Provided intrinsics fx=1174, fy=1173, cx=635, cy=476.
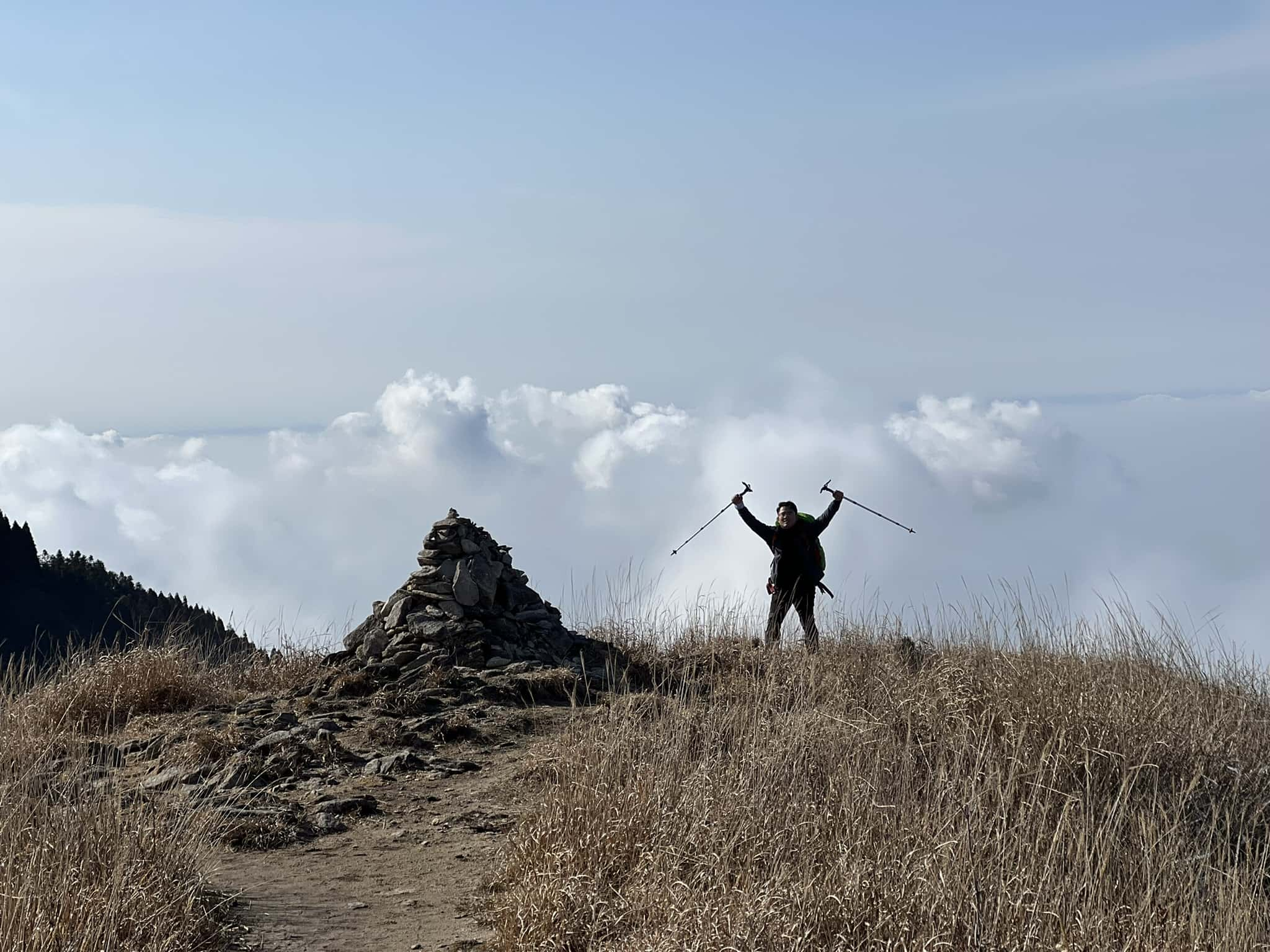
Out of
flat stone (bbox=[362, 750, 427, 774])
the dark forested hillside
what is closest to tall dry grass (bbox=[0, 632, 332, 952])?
flat stone (bbox=[362, 750, 427, 774])

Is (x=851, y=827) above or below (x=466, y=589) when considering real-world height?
below

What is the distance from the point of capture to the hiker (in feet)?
45.7

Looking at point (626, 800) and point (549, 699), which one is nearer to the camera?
point (626, 800)

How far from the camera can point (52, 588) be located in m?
44.3

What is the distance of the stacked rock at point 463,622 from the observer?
43.3 ft

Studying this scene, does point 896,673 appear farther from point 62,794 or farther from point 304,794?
point 62,794

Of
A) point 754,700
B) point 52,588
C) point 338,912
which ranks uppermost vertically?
point 52,588

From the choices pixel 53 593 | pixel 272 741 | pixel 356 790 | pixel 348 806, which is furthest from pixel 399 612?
pixel 53 593

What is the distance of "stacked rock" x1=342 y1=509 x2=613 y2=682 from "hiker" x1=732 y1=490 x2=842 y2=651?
206 centimetres

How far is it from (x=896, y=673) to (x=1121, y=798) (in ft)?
11.4

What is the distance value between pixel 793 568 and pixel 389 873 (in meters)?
7.19

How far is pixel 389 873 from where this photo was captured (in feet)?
26.1

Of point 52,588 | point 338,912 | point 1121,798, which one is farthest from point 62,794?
point 52,588

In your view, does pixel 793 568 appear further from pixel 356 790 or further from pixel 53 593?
pixel 53 593
